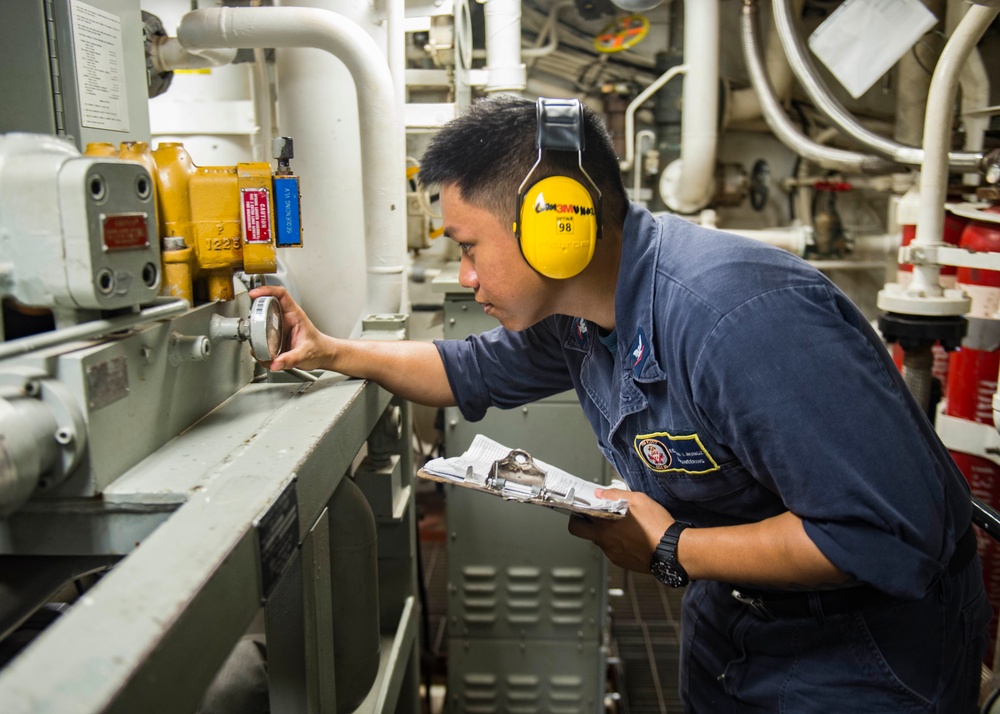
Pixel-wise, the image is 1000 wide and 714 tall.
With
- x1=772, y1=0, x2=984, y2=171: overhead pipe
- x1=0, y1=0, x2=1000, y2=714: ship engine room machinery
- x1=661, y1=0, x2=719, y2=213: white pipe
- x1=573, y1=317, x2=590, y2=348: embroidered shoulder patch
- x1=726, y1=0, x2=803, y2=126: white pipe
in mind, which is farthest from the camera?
x1=726, y1=0, x2=803, y2=126: white pipe

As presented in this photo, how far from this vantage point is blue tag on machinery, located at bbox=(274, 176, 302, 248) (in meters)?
1.08

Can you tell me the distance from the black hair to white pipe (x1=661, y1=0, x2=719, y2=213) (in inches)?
66.5

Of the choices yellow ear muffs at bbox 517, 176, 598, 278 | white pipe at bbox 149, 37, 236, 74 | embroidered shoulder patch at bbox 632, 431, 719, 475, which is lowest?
embroidered shoulder patch at bbox 632, 431, 719, 475

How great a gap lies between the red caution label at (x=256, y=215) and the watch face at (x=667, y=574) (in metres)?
0.71

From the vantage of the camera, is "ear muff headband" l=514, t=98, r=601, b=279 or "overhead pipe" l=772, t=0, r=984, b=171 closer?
"ear muff headband" l=514, t=98, r=601, b=279

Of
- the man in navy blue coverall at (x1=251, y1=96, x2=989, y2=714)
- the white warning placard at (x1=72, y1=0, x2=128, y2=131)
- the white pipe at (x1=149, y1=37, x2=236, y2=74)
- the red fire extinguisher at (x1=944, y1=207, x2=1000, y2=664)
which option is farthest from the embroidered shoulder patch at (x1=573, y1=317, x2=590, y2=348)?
the red fire extinguisher at (x1=944, y1=207, x2=1000, y2=664)

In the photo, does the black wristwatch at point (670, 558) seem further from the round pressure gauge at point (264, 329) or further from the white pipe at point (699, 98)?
the white pipe at point (699, 98)

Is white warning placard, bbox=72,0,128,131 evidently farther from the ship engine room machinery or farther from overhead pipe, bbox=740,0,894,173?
overhead pipe, bbox=740,0,894,173

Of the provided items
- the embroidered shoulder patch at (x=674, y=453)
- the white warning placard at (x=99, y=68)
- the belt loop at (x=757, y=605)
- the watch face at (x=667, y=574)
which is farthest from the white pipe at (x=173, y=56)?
the belt loop at (x=757, y=605)

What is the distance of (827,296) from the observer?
93 cm

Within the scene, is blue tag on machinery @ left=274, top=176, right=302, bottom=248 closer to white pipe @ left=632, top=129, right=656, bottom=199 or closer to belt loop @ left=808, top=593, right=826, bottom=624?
belt loop @ left=808, top=593, right=826, bottom=624

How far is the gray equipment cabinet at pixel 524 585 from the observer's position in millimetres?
1940

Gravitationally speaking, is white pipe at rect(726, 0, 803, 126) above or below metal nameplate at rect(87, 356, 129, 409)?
above

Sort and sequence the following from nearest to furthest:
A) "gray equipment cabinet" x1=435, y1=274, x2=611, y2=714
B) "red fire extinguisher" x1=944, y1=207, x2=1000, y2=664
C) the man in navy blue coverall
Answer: the man in navy blue coverall → "red fire extinguisher" x1=944, y1=207, x2=1000, y2=664 → "gray equipment cabinet" x1=435, y1=274, x2=611, y2=714
